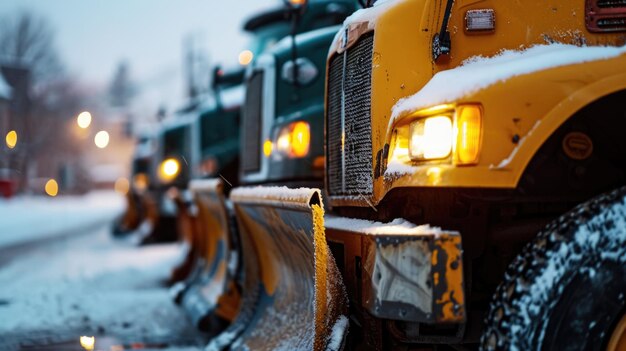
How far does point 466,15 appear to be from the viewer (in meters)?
3.34

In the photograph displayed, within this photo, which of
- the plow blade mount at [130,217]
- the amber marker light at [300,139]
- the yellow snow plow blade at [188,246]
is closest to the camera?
the amber marker light at [300,139]

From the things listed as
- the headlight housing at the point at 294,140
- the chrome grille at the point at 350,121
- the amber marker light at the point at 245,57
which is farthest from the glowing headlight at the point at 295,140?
the amber marker light at the point at 245,57

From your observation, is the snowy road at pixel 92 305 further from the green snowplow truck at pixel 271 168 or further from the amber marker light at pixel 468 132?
the amber marker light at pixel 468 132

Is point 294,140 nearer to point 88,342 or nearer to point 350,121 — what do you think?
point 350,121

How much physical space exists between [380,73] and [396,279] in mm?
1100

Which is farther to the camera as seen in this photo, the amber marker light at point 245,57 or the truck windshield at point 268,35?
the amber marker light at point 245,57

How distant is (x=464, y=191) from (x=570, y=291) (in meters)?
0.64

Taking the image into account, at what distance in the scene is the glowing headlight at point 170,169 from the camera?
12453 mm

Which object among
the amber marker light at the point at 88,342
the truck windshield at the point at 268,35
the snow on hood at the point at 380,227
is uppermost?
the truck windshield at the point at 268,35

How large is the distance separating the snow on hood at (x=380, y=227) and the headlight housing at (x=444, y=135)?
0.27m

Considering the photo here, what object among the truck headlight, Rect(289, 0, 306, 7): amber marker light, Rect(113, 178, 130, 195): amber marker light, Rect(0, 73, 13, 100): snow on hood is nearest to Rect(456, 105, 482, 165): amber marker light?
Rect(289, 0, 306, 7): amber marker light

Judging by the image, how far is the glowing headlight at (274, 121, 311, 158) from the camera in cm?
557

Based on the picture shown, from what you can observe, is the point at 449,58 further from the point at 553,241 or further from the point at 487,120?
the point at 553,241

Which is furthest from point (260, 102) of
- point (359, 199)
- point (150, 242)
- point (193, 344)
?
point (150, 242)
